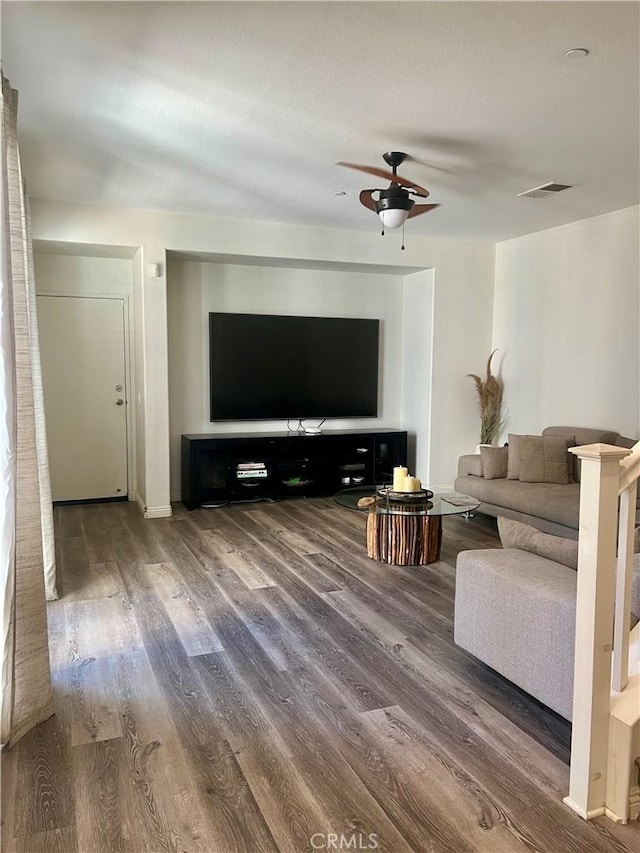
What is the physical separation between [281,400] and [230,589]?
2.86 metres

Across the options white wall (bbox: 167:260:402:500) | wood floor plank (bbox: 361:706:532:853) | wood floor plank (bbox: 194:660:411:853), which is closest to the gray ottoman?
wood floor plank (bbox: 361:706:532:853)

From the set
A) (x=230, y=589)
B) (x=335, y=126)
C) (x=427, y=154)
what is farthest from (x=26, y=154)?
(x=230, y=589)

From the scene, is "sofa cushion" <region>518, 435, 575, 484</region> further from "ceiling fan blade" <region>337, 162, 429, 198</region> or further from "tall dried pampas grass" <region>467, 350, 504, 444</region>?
"ceiling fan blade" <region>337, 162, 429, 198</region>

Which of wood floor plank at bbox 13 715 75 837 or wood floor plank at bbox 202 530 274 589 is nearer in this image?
wood floor plank at bbox 13 715 75 837

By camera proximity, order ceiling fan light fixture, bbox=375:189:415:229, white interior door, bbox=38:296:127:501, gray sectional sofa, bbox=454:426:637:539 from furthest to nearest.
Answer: white interior door, bbox=38:296:127:501
gray sectional sofa, bbox=454:426:637:539
ceiling fan light fixture, bbox=375:189:415:229

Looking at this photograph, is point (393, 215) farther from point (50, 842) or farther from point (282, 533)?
point (50, 842)

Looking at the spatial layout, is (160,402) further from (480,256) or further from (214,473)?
(480,256)

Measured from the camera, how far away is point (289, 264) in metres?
6.12

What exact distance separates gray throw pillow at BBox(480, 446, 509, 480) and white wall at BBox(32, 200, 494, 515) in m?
1.16

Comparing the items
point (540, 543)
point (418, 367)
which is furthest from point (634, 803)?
point (418, 367)

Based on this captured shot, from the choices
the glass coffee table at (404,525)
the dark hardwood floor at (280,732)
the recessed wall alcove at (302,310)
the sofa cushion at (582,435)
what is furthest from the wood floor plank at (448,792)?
the recessed wall alcove at (302,310)

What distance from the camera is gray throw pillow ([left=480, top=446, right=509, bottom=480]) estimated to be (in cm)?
529

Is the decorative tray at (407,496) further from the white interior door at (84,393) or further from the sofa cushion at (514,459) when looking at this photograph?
the white interior door at (84,393)

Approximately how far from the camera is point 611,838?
1801mm
